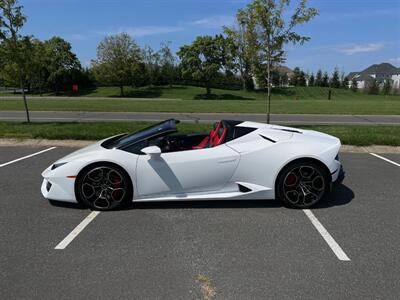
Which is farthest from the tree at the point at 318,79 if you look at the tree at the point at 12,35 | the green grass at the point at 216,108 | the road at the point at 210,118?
the tree at the point at 12,35

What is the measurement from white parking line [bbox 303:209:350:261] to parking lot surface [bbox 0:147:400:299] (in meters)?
0.05

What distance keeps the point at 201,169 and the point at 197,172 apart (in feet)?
0.20

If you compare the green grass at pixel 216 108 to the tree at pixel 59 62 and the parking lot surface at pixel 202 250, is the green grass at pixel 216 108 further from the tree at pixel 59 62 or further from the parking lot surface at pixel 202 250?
the tree at pixel 59 62

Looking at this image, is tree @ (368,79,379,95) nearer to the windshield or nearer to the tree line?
the tree line

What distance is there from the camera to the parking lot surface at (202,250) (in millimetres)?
2855

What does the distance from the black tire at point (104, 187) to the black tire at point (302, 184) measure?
1.91 m

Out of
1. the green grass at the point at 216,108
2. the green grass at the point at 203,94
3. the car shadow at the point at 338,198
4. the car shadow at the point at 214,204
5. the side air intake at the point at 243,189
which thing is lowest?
the green grass at the point at 203,94

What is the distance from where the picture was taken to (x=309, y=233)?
3938 mm

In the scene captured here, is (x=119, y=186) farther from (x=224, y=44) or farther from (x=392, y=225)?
(x=224, y=44)

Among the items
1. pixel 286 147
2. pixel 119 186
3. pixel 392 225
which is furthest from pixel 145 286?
pixel 392 225

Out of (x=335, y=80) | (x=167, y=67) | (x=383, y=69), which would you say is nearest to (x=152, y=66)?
(x=167, y=67)

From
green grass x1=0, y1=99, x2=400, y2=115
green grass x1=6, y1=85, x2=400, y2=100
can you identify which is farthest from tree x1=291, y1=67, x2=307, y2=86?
green grass x1=0, y1=99, x2=400, y2=115

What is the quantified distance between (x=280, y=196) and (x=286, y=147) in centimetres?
63

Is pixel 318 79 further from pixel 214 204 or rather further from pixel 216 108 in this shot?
pixel 214 204
